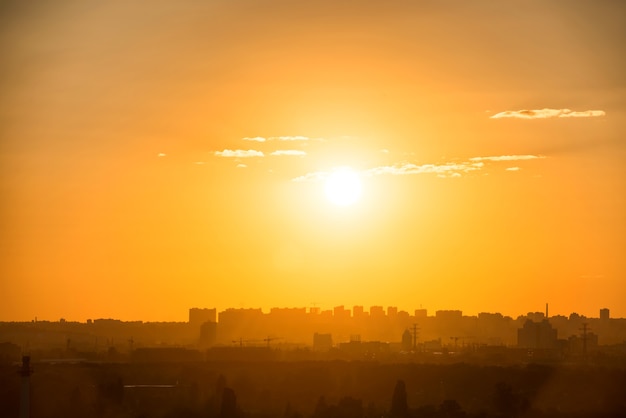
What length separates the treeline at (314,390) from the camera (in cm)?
6625

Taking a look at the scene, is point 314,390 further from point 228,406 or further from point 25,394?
point 25,394

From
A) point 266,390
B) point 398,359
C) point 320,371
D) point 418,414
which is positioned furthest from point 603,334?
point 418,414

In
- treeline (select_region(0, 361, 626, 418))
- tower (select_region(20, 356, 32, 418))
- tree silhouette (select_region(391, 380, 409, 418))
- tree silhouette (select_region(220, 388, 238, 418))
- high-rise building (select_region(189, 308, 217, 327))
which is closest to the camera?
tower (select_region(20, 356, 32, 418))

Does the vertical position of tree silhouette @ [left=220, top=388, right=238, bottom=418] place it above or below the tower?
below

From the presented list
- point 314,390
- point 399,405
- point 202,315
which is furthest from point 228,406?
point 202,315

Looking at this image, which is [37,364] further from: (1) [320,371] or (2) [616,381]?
(2) [616,381]

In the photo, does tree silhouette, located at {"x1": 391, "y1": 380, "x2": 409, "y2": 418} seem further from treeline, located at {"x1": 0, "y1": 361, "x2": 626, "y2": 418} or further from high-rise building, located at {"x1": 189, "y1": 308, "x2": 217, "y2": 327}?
high-rise building, located at {"x1": 189, "y1": 308, "x2": 217, "y2": 327}

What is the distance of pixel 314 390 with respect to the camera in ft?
276

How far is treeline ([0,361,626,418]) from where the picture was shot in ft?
217

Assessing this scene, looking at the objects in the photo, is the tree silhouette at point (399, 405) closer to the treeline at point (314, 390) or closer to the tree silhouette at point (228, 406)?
the treeline at point (314, 390)

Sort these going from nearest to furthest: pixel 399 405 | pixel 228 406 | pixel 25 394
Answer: pixel 25 394 → pixel 228 406 → pixel 399 405

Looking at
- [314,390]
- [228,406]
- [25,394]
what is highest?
[25,394]

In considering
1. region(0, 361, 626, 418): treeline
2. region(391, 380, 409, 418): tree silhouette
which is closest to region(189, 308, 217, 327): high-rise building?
region(0, 361, 626, 418): treeline

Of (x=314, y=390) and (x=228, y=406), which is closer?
(x=228, y=406)
